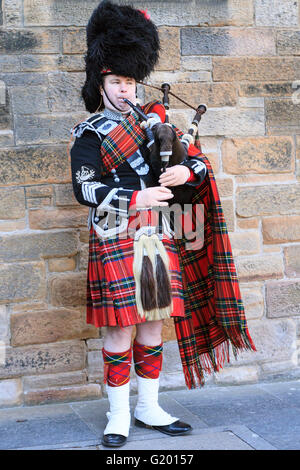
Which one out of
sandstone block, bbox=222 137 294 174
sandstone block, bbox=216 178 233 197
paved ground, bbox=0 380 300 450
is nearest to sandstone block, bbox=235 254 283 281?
sandstone block, bbox=216 178 233 197

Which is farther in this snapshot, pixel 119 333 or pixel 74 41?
pixel 74 41

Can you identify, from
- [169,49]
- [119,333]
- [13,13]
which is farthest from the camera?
[169,49]

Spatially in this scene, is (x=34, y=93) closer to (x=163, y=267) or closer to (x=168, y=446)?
(x=163, y=267)

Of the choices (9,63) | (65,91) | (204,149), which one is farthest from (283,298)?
(9,63)

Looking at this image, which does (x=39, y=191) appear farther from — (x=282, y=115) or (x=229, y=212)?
(x=282, y=115)

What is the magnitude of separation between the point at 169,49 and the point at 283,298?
1516 mm

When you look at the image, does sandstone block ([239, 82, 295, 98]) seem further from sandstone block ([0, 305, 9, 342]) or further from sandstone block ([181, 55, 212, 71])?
sandstone block ([0, 305, 9, 342])

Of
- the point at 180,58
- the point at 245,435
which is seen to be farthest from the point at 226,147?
the point at 245,435

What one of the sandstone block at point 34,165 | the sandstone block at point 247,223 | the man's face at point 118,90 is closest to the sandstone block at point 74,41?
the sandstone block at point 34,165

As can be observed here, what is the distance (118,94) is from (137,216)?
0.52 m

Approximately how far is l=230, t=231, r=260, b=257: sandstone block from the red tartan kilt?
32.5 inches

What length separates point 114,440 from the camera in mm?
2604

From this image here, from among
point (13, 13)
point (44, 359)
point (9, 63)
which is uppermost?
point (13, 13)

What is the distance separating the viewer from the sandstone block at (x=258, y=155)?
3445 millimetres
